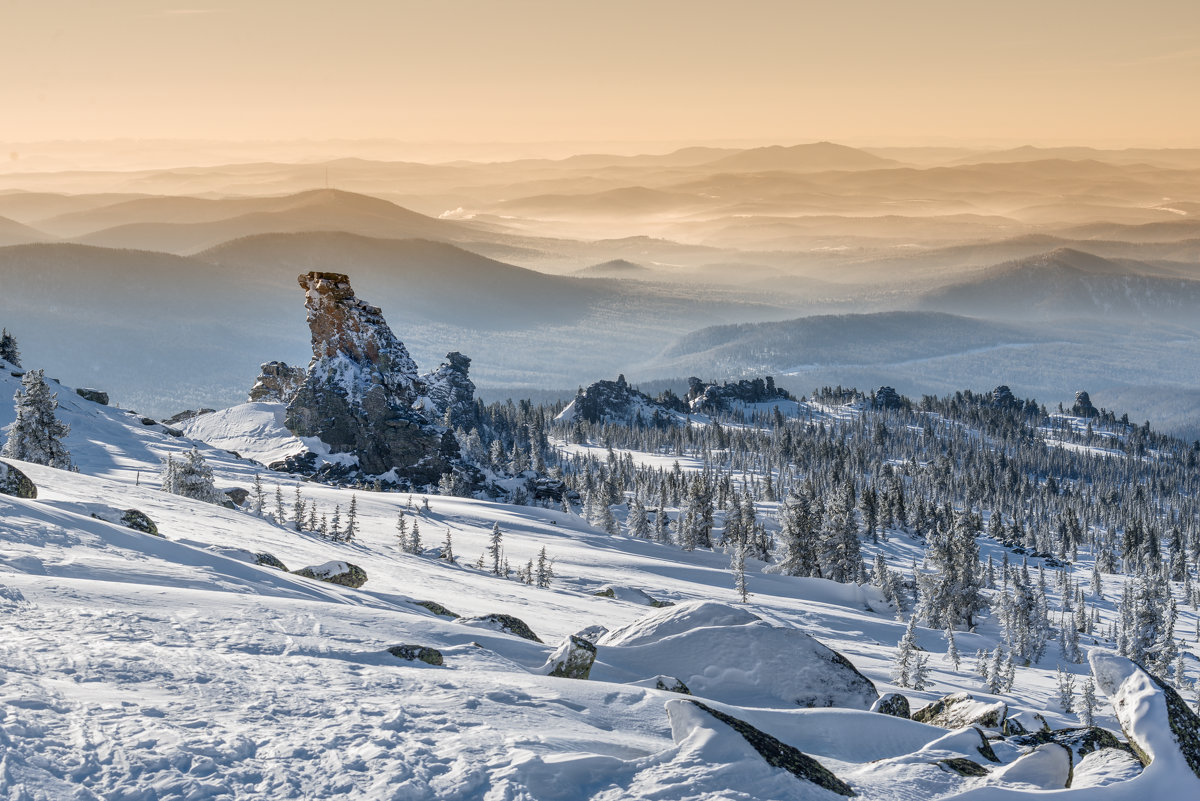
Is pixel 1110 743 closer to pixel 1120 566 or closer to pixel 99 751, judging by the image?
pixel 99 751

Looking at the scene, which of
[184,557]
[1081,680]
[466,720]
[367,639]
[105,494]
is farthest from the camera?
[1081,680]

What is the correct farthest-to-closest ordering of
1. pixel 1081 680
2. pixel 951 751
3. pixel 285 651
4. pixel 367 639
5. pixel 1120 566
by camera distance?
pixel 1120 566 → pixel 1081 680 → pixel 367 639 → pixel 285 651 → pixel 951 751

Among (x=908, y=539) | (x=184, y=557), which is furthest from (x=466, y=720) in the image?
(x=908, y=539)

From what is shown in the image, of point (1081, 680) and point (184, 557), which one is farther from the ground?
point (184, 557)

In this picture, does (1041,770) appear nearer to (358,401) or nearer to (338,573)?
(338,573)

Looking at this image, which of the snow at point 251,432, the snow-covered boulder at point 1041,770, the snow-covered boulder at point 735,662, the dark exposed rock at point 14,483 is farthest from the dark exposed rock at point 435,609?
the snow at point 251,432

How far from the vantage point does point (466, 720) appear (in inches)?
479

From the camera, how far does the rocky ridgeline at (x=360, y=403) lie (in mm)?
111375

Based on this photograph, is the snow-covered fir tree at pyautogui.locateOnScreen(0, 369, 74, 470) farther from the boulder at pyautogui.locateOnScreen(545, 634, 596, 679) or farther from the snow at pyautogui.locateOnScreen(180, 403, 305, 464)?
the boulder at pyautogui.locateOnScreen(545, 634, 596, 679)

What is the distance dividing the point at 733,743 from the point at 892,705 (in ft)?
28.4

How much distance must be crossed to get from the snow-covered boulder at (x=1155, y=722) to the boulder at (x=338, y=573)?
22980 mm

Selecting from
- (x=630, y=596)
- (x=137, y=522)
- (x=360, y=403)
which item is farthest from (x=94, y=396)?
(x=137, y=522)

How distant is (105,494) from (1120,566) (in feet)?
571

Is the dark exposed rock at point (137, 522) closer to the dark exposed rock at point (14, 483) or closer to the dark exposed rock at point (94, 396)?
the dark exposed rock at point (14, 483)
